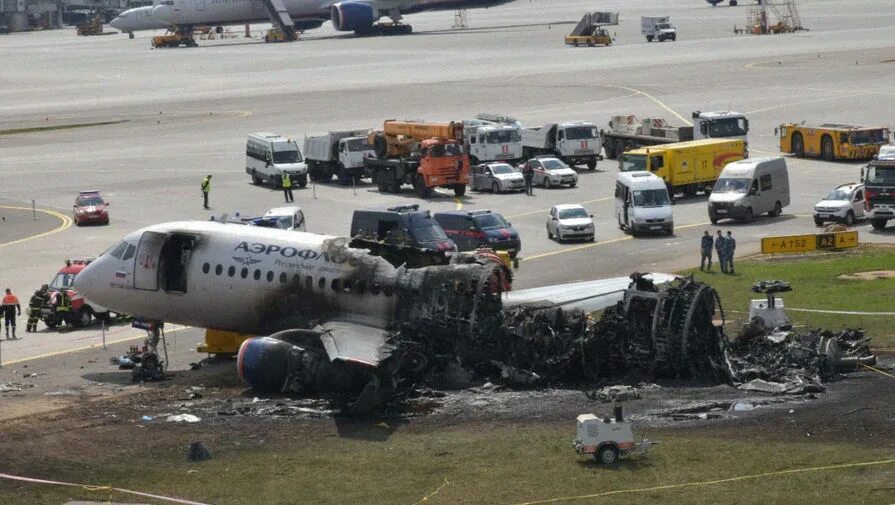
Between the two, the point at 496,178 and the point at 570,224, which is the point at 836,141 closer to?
the point at 496,178

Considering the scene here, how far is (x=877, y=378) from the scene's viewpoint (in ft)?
122

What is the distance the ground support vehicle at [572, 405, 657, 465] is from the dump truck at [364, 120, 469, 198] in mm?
47940

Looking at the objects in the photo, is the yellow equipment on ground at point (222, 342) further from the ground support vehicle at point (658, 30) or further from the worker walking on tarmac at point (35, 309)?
the ground support vehicle at point (658, 30)

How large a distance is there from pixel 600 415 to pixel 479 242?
26.0 m

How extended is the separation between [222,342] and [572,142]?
4436 centimetres

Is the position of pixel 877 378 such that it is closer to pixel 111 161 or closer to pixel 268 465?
pixel 268 465

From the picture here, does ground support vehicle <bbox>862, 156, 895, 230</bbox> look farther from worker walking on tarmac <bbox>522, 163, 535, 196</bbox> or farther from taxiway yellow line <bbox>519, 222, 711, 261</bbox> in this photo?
worker walking on tarmac <bbox>522, 163, 535, 196</bbox>

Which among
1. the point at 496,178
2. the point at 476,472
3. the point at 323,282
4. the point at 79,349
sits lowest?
the point at 79,349

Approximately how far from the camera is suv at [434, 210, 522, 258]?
197 feet

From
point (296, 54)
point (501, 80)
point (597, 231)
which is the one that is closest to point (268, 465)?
point (597, 231)

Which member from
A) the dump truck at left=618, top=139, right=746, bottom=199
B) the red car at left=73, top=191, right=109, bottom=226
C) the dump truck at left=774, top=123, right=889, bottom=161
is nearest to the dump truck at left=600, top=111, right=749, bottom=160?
the dump truck at left=774, top=123, right=889, bottom=161

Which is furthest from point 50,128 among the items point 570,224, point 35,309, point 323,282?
point 323,282

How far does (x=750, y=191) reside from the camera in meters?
67.9

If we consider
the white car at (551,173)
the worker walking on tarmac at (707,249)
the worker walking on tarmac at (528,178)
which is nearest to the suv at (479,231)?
the worker walking on tarmac at (707,249)
